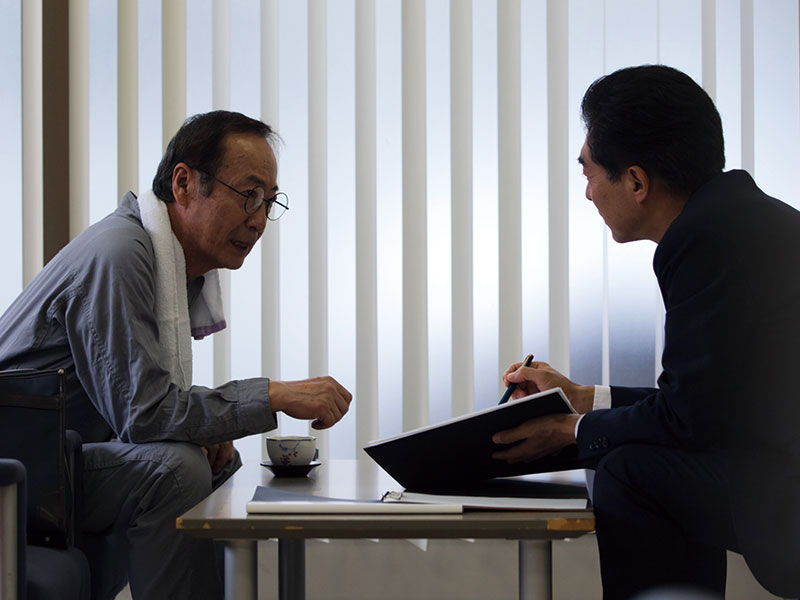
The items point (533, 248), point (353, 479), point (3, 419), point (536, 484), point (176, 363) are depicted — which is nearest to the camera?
point (3, 419)

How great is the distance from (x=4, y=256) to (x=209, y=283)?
1.06 metres

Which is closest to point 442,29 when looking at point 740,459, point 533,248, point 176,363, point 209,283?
point 533,248

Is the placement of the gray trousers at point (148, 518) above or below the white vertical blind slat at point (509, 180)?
below

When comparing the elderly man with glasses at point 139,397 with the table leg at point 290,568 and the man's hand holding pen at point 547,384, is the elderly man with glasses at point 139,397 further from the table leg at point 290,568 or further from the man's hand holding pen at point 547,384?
the man's hand holding pen at point 547,384

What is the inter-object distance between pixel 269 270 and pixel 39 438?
4.61ft

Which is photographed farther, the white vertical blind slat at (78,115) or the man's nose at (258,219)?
the white vertical blind slat at (78,115)

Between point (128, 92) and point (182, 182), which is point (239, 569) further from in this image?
point (128, 92)

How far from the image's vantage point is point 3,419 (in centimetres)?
140

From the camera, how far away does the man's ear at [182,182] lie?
6.53ft

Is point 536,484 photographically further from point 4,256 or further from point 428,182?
point 4,256

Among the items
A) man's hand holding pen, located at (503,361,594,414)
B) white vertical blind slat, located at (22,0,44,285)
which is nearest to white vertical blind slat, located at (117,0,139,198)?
white vertical blind slat, located at (22,0,44,285)

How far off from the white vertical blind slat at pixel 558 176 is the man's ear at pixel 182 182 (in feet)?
3.99

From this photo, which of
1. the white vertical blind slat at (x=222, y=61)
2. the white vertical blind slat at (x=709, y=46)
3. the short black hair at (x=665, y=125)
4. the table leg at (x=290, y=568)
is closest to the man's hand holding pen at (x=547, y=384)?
the short black hair at (x=665, y=125)

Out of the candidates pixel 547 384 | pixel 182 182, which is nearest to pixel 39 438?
pixel 182 182
